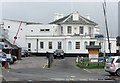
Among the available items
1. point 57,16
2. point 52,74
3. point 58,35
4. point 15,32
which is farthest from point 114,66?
point 57,16

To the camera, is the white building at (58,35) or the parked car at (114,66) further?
the white building at (58,35)

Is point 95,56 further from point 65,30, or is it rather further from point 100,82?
point 65,30

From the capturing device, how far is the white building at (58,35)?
64.4 metres

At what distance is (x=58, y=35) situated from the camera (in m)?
66.9

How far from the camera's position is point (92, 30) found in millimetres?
68812

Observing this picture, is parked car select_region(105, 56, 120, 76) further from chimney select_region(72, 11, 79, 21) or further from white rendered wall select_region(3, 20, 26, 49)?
chimney select_region(72, 11, 79, 21)

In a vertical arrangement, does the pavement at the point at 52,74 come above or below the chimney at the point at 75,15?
below

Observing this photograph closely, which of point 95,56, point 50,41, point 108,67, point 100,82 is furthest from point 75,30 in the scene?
point 100,82

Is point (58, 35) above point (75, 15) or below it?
below

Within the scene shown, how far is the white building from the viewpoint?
64.4 m

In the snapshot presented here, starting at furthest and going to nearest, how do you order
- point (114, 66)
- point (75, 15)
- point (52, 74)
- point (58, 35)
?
1. point (75, 15)
2. point (58, 35)
3. point (52, 74)
4. point (114, 66)

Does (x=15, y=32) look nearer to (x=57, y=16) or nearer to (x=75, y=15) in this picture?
(x=75, y=15)

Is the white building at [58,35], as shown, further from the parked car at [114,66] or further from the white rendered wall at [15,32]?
the parked car at [114,66]

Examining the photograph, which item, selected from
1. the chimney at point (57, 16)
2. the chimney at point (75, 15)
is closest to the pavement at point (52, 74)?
the chimney at point (75, 15)
